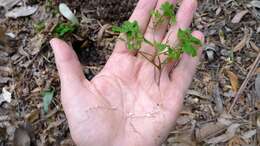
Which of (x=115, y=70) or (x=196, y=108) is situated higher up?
(x=115, y=70)

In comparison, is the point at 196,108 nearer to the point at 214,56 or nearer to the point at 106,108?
the point at 214,56

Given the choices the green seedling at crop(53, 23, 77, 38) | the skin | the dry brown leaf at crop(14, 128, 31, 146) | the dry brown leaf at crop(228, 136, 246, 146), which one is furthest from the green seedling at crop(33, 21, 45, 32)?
the dry brown leaf at crop(228, 136, 246, 146)

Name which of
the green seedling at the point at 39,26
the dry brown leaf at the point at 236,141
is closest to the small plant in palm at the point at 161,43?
the dry brown leaf at the point at 236,141

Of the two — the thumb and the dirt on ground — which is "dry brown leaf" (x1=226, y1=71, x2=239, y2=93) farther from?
the thumb

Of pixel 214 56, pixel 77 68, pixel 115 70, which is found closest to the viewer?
pixel 77 68

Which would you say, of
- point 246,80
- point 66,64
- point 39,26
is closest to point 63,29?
point 39,26

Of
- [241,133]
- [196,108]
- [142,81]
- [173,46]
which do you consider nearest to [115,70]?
[142,81]
